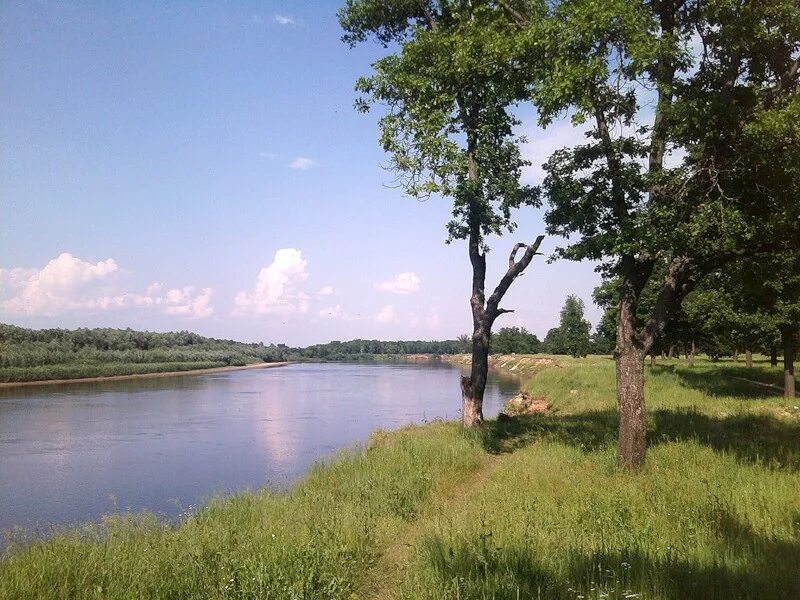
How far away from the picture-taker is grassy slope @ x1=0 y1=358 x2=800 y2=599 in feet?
16.8

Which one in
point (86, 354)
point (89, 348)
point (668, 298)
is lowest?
point (86, 354)

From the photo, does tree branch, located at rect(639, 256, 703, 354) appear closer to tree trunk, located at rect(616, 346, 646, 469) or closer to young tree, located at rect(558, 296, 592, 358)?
tree trunk, located at rect(616, 346, 646, 469)

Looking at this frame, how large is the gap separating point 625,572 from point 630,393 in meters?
5.51

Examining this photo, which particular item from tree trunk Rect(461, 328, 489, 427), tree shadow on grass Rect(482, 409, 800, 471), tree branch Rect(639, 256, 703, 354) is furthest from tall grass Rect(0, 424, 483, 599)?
tree trunk Rect(461, 328, 489, 427)

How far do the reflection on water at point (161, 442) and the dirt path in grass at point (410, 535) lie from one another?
570 cm

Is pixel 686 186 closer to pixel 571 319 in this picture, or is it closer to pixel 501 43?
pixel 501 43

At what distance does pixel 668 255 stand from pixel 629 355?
2333mm

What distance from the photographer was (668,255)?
35.4ft

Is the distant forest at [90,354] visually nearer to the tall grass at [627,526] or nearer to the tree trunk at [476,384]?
the tree trunk at [476,384]

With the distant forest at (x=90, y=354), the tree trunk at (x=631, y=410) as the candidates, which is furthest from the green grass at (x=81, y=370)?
the tree trunk at (x=631, y=410)

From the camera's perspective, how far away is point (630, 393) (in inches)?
398

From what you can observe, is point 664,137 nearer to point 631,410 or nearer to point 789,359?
point 631,410

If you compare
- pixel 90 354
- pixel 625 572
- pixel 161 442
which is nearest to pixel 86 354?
pixel 90 354

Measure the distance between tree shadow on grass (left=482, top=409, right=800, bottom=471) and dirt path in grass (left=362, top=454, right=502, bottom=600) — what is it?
111 inches
